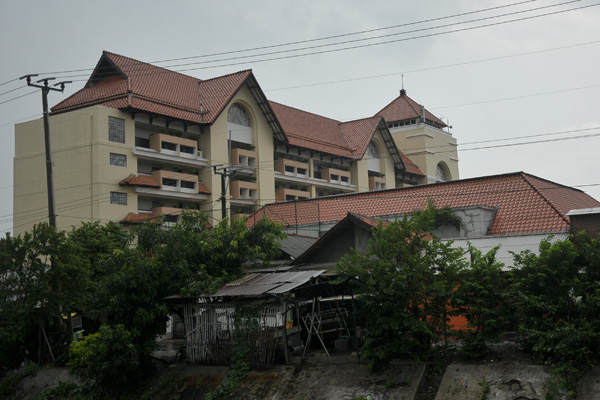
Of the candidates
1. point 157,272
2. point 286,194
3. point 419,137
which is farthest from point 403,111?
point 157,272

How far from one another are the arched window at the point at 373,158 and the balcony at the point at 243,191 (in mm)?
15532

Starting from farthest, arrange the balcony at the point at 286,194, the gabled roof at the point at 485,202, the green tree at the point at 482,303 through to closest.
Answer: the balcony at the point at 286,194
the gabled roof at the point at 485,202
the green tree at the point at 482,303

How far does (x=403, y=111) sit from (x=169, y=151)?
31.9 meters

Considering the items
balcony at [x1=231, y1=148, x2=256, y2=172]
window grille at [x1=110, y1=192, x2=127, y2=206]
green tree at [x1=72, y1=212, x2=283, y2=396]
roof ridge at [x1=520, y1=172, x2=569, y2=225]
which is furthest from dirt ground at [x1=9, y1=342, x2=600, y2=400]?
balcony at [x1=231, y1=148, x2=256, y2=172]

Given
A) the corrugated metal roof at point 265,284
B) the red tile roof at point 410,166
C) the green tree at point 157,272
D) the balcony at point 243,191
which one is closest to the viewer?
the corrugated metal roof at point 265,284

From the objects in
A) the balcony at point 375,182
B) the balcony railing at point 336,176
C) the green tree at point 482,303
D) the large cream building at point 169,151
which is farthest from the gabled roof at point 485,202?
the balcony at point 375,182

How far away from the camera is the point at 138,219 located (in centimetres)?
4309

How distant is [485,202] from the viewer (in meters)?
30.0

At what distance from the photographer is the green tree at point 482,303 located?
1683 cm

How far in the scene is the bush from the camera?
19.8 meters

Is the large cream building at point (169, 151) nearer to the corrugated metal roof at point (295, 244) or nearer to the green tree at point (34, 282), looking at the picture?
the corrugated metal roof at point (295, 244)

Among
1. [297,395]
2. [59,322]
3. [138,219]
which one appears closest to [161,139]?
[138,219]

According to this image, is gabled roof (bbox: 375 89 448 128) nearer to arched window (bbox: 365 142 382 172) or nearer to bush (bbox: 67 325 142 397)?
arched window (bbox: 365 142 382 172)

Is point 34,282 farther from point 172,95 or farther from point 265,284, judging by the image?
point 172,95
